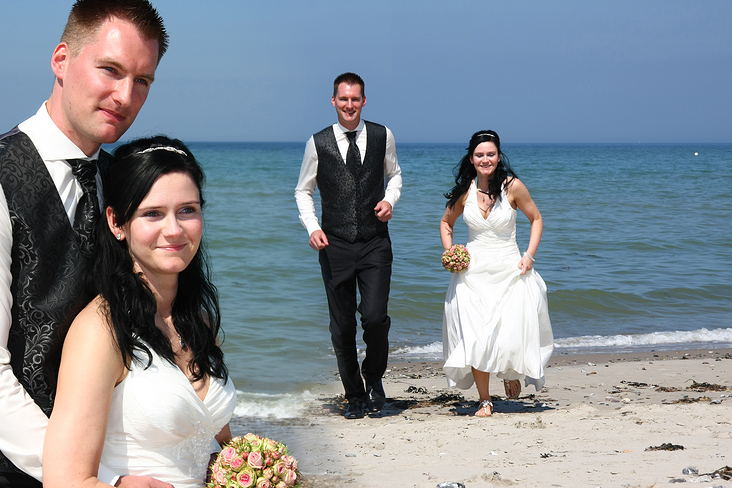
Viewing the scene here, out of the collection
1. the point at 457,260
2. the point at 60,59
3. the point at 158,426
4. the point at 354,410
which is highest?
the point at 60,59

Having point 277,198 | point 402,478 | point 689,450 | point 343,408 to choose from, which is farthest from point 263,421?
point 277,198

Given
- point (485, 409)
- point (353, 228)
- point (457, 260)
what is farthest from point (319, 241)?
point (485, 409)

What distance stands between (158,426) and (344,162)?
4.73m

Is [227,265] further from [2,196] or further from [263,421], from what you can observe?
[2,196]

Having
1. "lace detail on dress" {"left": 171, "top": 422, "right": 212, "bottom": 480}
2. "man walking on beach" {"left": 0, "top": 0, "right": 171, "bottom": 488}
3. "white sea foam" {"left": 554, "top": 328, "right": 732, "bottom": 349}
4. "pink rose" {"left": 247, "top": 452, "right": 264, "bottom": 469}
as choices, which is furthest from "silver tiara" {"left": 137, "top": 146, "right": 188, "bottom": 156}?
"white sea foam" {"left": 554, "top": 328, "right": 732, "bottom": 349}

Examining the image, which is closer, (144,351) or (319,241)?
(144,351)

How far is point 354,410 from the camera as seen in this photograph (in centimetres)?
677

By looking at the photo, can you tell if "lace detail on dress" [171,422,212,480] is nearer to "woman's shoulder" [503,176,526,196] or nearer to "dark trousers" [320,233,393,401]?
"dark trousers" [320,233,393,401]

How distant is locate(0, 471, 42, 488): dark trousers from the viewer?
211cm

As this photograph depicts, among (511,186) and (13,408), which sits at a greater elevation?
(511,186)

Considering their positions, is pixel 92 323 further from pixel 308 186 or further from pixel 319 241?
pixel 308 186

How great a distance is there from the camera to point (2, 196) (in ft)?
6.69

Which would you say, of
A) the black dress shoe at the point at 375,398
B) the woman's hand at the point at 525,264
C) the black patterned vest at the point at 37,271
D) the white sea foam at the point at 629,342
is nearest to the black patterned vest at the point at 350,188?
the woman's hand at the point at 525,264

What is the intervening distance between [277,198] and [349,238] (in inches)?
884
